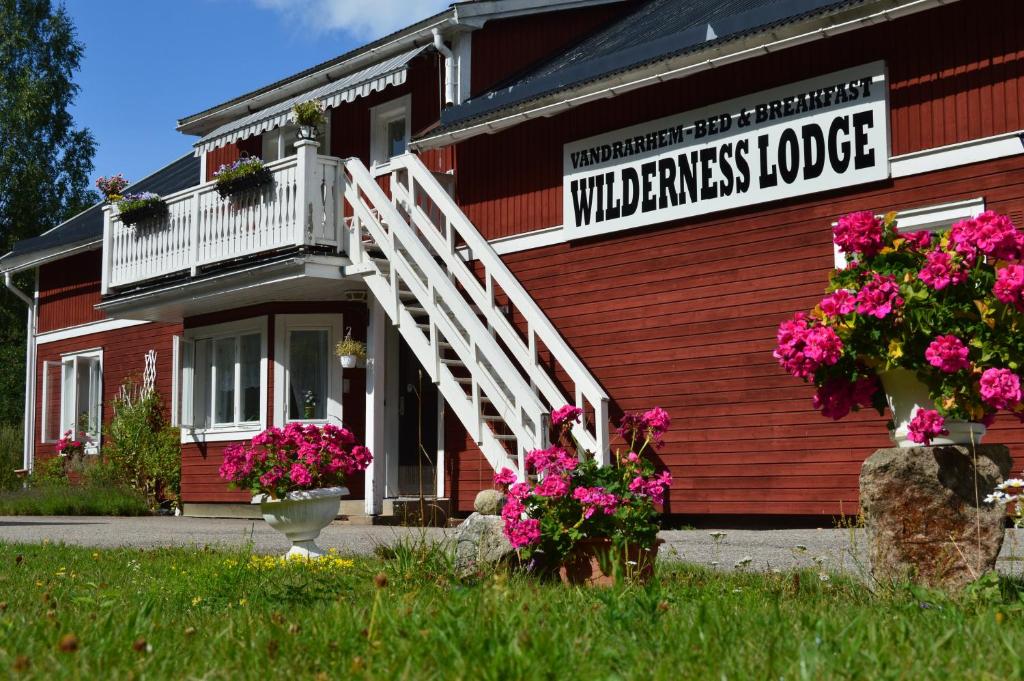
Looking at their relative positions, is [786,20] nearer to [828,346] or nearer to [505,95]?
[505,95]

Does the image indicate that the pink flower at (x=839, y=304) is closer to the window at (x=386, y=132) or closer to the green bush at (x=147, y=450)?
the window at (x=386, y=132)

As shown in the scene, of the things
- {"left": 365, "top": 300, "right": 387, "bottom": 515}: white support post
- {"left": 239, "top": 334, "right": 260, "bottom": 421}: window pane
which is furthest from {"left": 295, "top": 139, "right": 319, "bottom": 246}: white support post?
{"left": 239, "top": 334, "right": 260, "bottom": 421}: window pane

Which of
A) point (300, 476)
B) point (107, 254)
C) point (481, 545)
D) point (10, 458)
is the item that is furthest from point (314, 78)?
point (10, 458)

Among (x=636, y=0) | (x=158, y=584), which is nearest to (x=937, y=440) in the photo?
(x=158, y=584)

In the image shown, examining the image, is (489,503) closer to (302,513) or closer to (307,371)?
(302,513)

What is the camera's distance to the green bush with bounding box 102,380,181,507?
63.9 feet

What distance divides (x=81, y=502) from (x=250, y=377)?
3.79 metres

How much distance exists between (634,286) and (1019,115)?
14.1ft

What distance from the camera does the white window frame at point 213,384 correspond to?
55.6 ft

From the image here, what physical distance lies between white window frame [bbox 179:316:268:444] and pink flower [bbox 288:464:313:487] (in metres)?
8.60

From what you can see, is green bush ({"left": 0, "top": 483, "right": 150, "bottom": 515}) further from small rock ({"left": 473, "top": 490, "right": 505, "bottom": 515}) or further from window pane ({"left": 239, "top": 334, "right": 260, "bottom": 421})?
small rock ({"left": 473, "top": 490, "right": 505, "bottom": 515})

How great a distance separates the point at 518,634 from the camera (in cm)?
366

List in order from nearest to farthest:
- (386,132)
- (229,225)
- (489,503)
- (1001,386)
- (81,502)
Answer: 1. (1001,386)
2. (489,503)
3. (229,225)
4. (386,132)
5. (81,502)

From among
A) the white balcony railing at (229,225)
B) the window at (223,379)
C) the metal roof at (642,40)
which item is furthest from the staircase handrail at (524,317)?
the window at (223,379)
